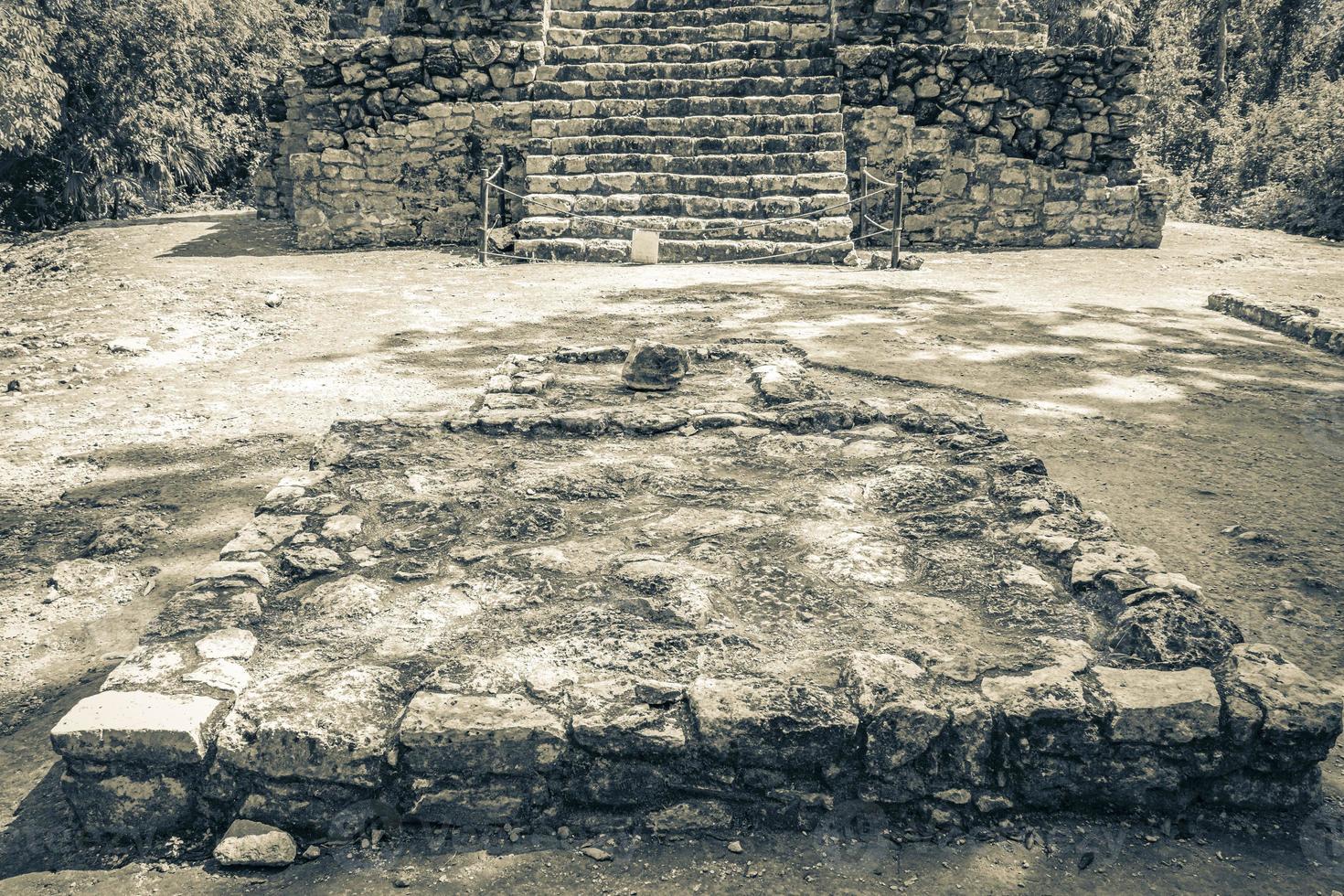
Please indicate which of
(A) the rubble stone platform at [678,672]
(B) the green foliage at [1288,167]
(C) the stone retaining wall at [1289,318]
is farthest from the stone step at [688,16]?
(A) the rubble stone platform at [678,672]

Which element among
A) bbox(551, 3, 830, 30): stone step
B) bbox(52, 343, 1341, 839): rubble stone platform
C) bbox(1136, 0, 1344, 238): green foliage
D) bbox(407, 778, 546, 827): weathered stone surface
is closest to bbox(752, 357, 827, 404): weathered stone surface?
bbox(52, 343, 1341, 839): rubble stone platform

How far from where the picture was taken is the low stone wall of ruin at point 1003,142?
1131 centimetres

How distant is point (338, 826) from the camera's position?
7.39ft

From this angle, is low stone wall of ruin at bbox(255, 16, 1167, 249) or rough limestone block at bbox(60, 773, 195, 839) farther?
low stone wall of ruin at bbox(255, 16, 1167, 249)

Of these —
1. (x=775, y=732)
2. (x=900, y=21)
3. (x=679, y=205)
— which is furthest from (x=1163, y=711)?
(x=900, y=21)

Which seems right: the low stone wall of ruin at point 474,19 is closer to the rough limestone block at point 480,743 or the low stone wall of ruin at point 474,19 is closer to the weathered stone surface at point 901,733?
the rough limestone block at point 480,743

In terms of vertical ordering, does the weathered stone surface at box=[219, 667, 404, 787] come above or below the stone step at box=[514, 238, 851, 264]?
below

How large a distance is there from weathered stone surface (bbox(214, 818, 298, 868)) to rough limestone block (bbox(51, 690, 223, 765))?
0.19 metres

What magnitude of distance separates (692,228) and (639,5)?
477 centimetres

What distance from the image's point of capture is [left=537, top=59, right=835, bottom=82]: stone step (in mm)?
11867

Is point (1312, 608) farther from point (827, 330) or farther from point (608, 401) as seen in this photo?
point (827, 330)

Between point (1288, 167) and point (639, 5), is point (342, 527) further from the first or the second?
point (1288, 167)

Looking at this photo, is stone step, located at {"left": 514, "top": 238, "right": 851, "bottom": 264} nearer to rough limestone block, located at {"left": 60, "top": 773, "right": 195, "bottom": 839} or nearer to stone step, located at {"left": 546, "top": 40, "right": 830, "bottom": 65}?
stone step, located at {"left": 546, "top": 40, "right": 830, "bottom": 65}

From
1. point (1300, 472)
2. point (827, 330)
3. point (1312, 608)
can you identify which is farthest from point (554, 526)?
point (827, 330)
